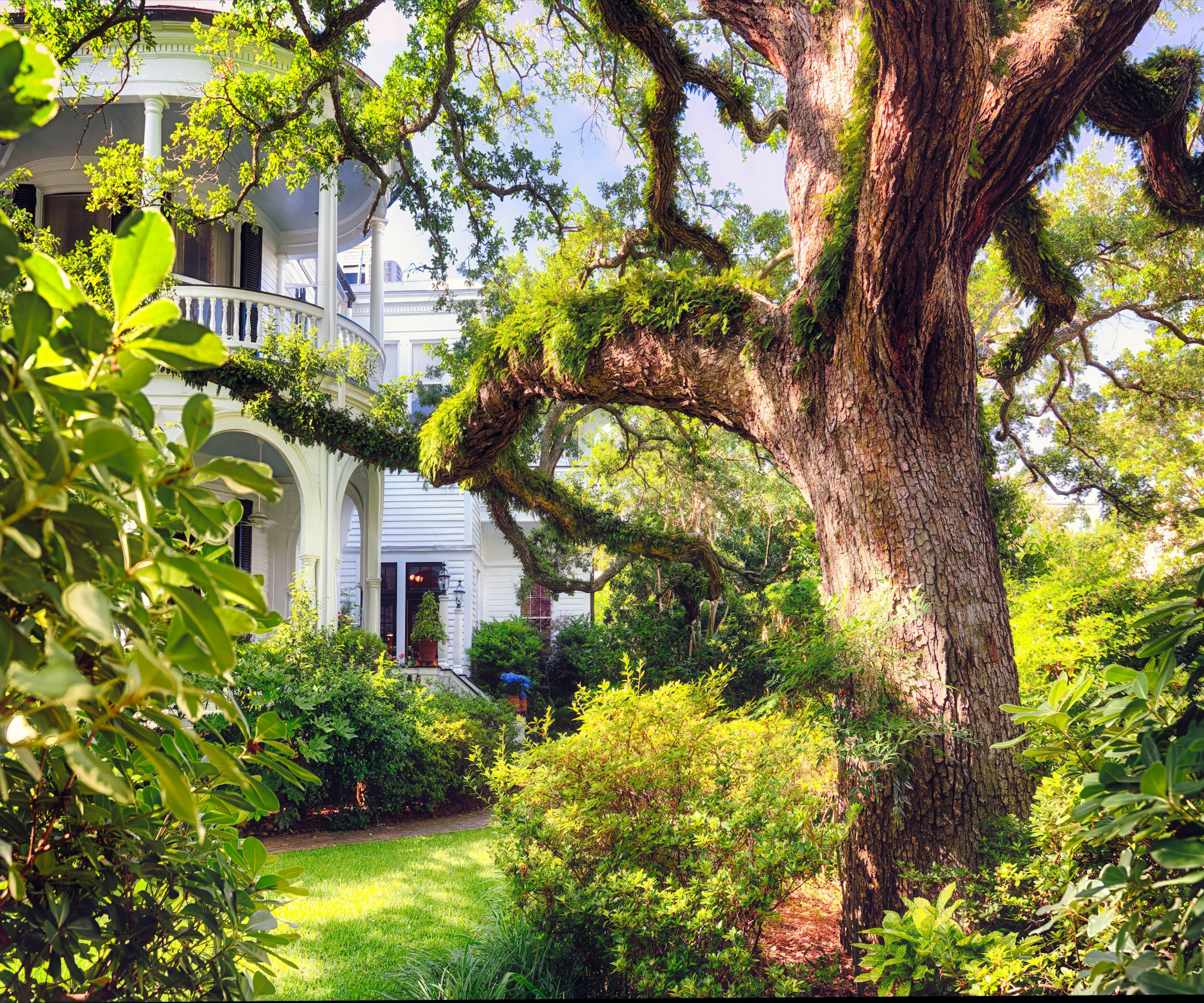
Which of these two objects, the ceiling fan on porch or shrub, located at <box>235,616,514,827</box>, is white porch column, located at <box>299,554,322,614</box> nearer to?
shrub, located at <box>235,616,514,827</box>

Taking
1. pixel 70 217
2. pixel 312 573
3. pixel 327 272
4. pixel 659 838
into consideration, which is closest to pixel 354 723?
pixel 312 573

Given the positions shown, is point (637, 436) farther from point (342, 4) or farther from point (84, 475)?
point (84, 475)

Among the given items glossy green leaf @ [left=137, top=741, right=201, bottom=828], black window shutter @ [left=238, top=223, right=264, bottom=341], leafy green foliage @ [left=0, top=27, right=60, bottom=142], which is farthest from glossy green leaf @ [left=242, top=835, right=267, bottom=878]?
black window shutter @ [left=238, top=223, right=264, bottom=341]

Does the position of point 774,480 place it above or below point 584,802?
above

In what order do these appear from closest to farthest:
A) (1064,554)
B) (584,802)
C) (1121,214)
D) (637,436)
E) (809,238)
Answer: (584,802), (809,238), (1064,554), (1121,214), (637,436)

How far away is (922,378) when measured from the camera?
4.14m

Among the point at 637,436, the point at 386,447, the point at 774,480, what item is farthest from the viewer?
the point at 774,480

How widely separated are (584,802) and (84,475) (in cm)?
337

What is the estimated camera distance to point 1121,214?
10.9 m

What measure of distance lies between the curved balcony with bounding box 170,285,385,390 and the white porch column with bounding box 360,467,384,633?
271 cm

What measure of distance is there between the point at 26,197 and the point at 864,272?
47.1 feet

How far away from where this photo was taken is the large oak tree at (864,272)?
3.63m

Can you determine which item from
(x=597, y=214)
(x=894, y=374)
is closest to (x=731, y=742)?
(x=894, y=374)

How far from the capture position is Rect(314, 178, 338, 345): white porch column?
465 inches
